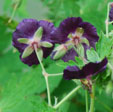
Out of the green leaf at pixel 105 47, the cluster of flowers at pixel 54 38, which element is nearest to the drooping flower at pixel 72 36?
the cluster of flowers at pixel 54 38

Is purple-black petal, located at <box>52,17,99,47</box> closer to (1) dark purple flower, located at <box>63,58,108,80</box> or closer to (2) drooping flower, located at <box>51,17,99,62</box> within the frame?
(2) drooping flower, located at <box>51,17,99,62</box>

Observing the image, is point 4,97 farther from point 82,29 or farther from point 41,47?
point 82,29

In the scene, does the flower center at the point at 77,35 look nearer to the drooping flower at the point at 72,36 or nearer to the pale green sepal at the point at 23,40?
the drooping flower at the point at 72,36

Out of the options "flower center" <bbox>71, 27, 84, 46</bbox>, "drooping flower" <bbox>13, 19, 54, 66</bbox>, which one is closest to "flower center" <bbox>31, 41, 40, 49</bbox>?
"drooping flower" <bbox>13, 19, 54, 66</bbox>

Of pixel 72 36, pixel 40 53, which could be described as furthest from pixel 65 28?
pixel 40 53

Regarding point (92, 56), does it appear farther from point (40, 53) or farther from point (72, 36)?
point (40, 53)
